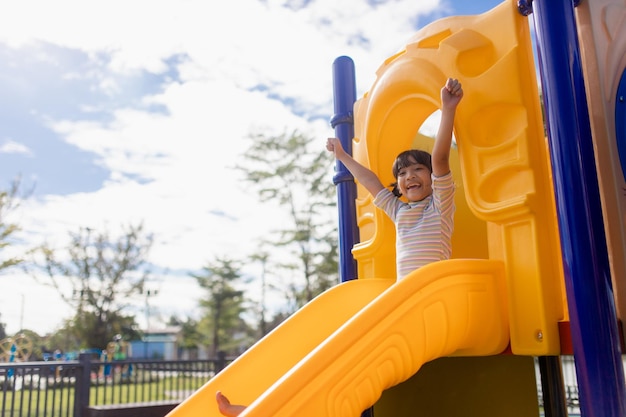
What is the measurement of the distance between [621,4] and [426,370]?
2.24 metres

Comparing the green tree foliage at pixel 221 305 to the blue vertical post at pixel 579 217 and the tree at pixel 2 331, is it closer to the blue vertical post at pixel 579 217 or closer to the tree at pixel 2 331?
the tree at pixel 2 331

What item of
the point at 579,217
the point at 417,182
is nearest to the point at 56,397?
the point at 417,182

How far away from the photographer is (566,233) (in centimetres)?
206

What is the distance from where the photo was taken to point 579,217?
80.1 inches

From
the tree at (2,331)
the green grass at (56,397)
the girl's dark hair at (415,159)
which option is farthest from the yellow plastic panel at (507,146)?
the tree at (2,331)

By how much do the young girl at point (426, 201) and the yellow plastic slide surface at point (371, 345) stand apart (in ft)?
1.11

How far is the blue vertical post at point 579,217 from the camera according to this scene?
1943 mm

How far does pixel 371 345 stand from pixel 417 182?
1122 millimetres

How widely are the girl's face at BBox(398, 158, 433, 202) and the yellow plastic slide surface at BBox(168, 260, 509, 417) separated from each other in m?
0.61

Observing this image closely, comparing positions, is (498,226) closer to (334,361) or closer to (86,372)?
(334,361)

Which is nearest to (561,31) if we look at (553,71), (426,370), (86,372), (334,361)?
(553,71)

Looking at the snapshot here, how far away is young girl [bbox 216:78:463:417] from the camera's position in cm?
244

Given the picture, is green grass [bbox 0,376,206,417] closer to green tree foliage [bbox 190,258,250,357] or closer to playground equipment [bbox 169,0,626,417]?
playground equipment [bbox 169,0,626,417]

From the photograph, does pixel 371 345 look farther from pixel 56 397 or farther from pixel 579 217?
pixel 56 397
